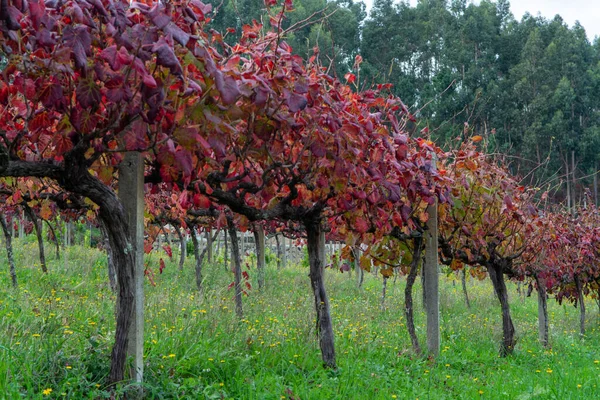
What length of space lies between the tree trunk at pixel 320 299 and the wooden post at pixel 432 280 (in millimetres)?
1668

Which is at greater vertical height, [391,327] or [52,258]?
[52,258]

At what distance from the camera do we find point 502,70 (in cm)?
4984

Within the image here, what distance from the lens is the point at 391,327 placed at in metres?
9.19

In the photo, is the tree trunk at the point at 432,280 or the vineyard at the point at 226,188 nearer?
the vineyard at the point at 226,188

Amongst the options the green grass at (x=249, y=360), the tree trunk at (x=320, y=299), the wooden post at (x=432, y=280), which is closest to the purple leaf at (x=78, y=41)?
the green grass at (x=249, y=360)

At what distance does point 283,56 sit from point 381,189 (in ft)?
4.94

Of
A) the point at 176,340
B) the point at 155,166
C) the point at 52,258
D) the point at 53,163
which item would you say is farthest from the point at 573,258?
the point at 52,258

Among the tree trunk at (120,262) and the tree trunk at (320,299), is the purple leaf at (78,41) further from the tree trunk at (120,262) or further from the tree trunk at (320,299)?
the tree trunk at (320,299)

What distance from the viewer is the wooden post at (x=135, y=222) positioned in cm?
351

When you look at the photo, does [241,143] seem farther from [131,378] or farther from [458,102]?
[458,102]

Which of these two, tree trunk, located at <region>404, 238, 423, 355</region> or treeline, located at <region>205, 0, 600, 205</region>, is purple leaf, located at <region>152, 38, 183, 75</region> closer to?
tree trunk, located at <region>404, 238, 423, 355</region>

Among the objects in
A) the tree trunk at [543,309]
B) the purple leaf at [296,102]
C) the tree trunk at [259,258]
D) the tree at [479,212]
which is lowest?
the tree trunk at [543,309]

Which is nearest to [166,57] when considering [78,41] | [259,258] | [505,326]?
[78,41]

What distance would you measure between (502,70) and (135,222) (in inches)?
2001
